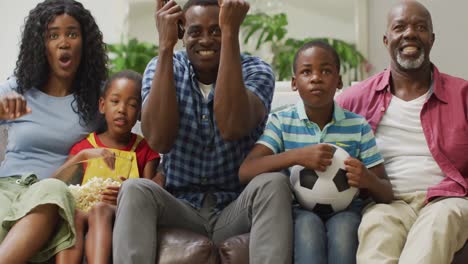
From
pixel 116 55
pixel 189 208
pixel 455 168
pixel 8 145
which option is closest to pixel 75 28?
pixel 8 145

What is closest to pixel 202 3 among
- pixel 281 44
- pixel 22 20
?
pixel 281 44

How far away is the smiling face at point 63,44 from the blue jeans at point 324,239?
3.59 ft

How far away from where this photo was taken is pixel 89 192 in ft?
7.27

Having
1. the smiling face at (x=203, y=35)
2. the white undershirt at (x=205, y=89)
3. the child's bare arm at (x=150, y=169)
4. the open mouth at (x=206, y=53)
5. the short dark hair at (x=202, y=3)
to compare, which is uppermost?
the short dark hair at (x=202, y=3)

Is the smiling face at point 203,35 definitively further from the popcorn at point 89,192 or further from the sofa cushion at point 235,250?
the sofa cushion at point 235,250

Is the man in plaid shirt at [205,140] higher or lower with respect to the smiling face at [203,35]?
lower

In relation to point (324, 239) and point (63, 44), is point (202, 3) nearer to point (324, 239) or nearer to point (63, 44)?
point (63, 44)

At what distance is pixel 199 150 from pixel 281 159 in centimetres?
33

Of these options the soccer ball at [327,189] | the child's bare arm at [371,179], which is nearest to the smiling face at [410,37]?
the child's bare arm at [371,179]

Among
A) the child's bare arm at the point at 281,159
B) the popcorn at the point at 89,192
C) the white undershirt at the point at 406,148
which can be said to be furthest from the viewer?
the white undershirt at the point at 406,148

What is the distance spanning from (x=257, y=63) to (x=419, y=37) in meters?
0.60

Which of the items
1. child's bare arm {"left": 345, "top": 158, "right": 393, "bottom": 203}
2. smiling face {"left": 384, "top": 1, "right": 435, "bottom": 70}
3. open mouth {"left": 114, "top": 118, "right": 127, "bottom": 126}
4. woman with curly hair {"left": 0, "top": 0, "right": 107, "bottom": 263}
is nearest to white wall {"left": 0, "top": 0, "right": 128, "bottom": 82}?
woman with curly hair {"left": 0, "top": 0, "right": 107, "bottom": 263}

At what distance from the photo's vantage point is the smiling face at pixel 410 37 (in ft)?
8.07

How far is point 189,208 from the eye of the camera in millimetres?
2176
